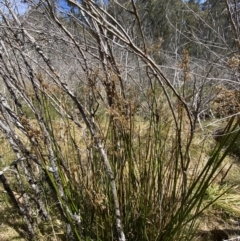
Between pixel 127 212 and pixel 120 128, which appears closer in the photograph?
Result: pixel 120 128

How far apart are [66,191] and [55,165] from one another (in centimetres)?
13

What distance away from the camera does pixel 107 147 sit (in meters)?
1.29

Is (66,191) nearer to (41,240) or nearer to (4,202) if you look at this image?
(41,240)

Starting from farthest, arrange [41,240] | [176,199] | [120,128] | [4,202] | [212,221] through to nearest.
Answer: [212,221]
[4,202]
[41,240]
[176,199]
[120,128]

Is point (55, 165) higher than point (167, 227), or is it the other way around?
point (55, 165)

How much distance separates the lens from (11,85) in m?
1.40

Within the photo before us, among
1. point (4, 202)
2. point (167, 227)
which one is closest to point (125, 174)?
point (167, 227)

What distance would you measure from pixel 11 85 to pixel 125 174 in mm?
596

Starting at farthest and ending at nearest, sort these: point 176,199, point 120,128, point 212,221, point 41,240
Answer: point 212,221, point 41,240, point 176,199, point 120,128

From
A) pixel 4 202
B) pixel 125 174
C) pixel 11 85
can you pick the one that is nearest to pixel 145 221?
pixel 125 174

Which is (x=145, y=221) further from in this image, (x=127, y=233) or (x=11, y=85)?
(x=11, y=85)

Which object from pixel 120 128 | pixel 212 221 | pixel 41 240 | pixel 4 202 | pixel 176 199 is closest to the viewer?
pixel 120 128

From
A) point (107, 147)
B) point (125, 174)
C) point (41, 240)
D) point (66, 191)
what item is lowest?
point (41, 240)

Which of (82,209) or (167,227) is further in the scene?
(82,209)
